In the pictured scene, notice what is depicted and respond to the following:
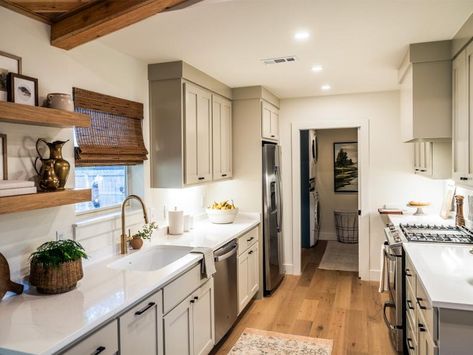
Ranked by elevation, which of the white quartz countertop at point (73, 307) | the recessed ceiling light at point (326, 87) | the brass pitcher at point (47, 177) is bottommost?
the white quartz countertop at point (73, 307)

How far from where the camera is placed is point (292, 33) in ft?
8.22

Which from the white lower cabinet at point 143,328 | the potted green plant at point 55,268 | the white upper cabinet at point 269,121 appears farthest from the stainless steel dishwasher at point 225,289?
the white upper cabinet at point 269,121

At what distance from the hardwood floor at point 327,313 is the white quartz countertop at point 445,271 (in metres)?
1.05

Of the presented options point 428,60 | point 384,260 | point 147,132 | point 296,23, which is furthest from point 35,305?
point 428,60

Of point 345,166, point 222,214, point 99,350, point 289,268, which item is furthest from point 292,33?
point 345,166

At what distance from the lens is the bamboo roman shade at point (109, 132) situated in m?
2.47

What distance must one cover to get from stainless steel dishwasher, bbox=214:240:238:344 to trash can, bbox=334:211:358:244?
3991mm

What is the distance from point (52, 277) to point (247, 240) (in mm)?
2230

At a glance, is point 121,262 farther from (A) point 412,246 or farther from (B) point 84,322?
(A) point 412,246

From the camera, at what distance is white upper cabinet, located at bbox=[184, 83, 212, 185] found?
3242 mm

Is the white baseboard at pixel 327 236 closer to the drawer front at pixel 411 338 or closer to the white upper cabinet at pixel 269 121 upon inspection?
the white upper cabinet at pixel 269 121

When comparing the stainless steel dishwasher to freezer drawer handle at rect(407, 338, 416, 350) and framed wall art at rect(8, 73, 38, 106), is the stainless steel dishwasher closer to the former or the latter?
freezer drawer handle at rect(407, 338, 416, 350)

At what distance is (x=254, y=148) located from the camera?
14.0 ft

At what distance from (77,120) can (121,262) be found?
3.53ft
